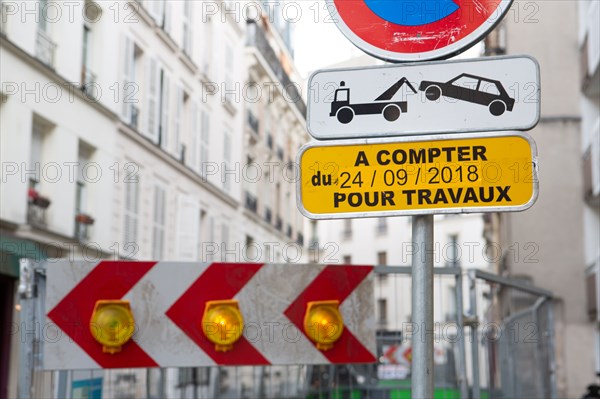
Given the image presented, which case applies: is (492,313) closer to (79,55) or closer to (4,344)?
(4,344)

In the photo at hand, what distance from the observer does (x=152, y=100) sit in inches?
852

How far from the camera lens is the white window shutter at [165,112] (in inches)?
882

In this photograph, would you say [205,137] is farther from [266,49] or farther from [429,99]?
[429,99]

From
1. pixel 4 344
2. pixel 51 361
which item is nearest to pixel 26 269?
pixel 51 361

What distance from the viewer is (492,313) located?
697 centimetres

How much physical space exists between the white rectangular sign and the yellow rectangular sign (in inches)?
1.8

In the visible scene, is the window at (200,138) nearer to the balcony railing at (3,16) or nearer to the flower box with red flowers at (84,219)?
the flower box with red flowers at (84,219)

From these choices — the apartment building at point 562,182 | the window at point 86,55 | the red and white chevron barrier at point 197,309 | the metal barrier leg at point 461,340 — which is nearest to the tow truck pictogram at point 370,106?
the red and white chevron barrier at point 197,309

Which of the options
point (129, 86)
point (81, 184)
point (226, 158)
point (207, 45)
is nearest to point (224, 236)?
point (226, 158)

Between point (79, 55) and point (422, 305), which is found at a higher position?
point (79, 55)

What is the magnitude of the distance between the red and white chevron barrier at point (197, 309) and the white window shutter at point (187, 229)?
18.6 m

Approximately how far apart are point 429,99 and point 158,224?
1918 cm

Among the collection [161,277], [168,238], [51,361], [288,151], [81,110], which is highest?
[288,151]

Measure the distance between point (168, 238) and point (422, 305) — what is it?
2010cm
